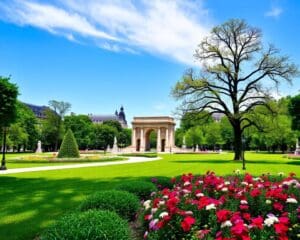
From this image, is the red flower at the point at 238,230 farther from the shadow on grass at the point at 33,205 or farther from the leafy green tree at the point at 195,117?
the leafy green tree at the point at 195,117

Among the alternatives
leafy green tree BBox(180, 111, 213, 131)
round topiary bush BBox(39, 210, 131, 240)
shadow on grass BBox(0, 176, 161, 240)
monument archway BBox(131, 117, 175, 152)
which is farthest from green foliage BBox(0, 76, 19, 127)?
monument archway BBox(131, 117, 175, 152)

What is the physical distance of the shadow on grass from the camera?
7.28 m

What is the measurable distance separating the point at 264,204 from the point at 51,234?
3790 mm

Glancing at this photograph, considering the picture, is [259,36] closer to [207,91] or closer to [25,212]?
[207,91]

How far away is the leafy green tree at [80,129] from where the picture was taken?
317 ft

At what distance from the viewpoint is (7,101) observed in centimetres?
1589

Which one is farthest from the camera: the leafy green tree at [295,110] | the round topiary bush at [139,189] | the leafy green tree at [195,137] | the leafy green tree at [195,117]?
the leafy green tree at [195,137]

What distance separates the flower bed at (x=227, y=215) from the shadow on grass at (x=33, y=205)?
258cm

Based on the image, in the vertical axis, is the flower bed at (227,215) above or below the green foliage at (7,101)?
below

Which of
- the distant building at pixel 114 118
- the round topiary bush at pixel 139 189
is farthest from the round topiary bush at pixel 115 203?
the distant building at pixel 114 118

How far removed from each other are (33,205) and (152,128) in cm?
8449

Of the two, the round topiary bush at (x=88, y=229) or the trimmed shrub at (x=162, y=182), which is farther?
the trimmed shrub at (x=162, y=182)

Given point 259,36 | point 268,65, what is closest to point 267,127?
point 268,65

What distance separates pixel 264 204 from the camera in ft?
20.6
